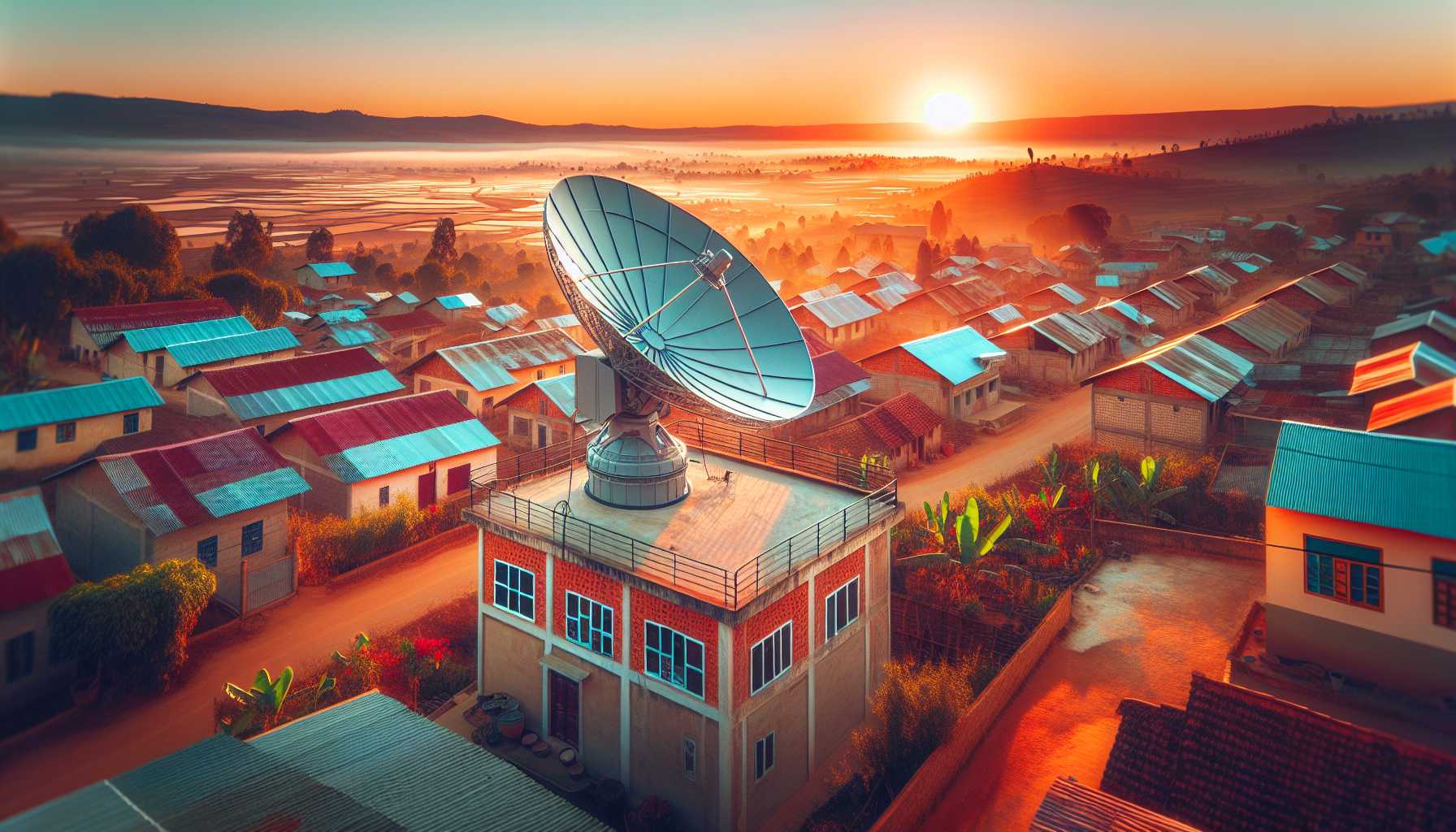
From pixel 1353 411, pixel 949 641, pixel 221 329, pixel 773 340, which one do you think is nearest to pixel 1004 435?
pixel 1353 411

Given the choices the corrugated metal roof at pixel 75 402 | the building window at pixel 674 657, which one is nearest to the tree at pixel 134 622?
the corrugated metal roof at pixel 75 402

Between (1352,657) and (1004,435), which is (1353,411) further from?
(1352,657)

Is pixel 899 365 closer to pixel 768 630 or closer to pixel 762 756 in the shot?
pixel 768 630

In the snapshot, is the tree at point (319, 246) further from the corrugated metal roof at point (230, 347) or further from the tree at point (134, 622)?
the tree at point (134, 622)

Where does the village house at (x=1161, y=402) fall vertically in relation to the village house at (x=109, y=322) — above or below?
below

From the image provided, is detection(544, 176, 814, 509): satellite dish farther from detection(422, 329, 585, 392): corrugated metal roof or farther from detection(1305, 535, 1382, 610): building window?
detection(422, 329, 585, 392): corrugated metal roof
